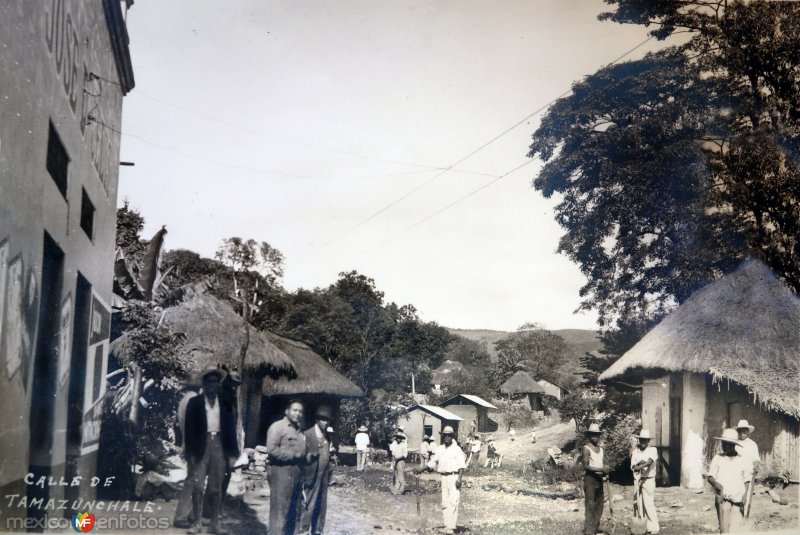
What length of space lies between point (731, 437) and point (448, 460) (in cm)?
293

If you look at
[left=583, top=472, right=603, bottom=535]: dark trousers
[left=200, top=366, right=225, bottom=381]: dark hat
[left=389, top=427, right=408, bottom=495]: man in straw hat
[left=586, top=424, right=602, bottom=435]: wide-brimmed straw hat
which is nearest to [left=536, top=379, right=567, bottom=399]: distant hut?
[left=586, top=424, right=602, bottom=435]: wide-brimmed straw hat

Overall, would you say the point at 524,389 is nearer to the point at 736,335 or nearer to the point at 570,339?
the point at 570,339

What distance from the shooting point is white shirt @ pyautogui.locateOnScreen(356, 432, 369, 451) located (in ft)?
29.9

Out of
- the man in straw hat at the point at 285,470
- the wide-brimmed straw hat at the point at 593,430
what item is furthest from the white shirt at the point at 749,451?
the man in straw hat at the point at 285,470

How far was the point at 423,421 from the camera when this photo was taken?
864 centimetres

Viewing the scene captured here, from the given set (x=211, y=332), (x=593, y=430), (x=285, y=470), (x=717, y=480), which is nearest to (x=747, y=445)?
(x=717, y=480)

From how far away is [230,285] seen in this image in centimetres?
659

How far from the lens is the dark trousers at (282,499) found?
6.11 meters

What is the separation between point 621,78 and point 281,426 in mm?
5256

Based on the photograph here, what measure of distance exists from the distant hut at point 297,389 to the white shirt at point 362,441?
40.7 inches

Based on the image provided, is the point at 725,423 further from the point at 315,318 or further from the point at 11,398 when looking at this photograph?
the point at 11,398

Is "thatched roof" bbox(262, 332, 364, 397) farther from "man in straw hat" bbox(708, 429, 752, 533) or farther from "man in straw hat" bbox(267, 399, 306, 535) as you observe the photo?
"man in straw hat" bbox(708, 429, 752, 533)

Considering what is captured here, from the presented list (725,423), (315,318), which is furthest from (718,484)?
(315,318)

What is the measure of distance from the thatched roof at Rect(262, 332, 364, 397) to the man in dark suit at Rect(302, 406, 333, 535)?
462mm
